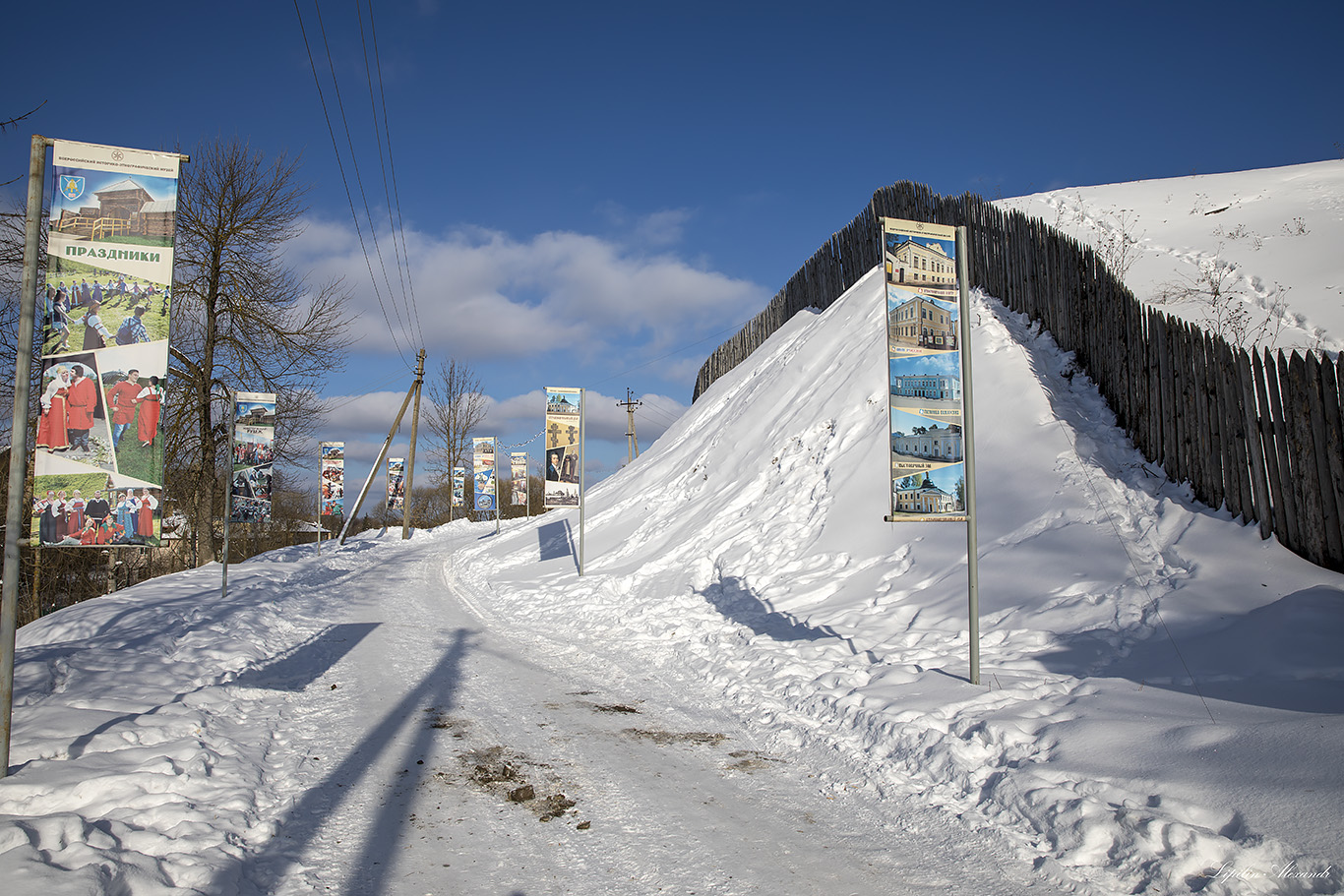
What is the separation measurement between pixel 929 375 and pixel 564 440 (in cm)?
1080

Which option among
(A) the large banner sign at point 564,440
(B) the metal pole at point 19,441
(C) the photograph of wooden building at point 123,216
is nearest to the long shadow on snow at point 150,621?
(B) the metal pole at point 19,441

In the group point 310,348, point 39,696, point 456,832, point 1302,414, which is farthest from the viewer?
point 310,348

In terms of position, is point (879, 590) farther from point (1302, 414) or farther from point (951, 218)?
point (951, 218)

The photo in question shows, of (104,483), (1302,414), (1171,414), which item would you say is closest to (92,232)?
(104,483)

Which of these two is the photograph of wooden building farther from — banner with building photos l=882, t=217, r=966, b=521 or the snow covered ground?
banner with building photos l=882, t=217, r=966, b=521

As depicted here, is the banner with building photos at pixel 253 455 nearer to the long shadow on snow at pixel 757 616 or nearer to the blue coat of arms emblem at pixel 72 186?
the long shadow on snow at pixel 757 616

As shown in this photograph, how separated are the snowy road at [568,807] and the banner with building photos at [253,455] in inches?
Answer: 384

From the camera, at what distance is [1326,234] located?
37.6 ft

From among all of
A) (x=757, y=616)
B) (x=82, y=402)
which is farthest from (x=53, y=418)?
(x=757, y=616)

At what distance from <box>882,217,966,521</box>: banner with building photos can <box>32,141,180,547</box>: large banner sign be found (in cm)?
586

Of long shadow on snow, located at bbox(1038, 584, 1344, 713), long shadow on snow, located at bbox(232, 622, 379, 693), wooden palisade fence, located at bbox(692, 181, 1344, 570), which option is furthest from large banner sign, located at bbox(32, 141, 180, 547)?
wooden palisade fence, located at bbox(692, 181, 1344, 570)

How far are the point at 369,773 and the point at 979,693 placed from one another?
182 inches

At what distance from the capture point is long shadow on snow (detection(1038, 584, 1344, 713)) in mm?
4746

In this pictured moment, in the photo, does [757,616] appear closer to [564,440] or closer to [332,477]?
[564,440]
